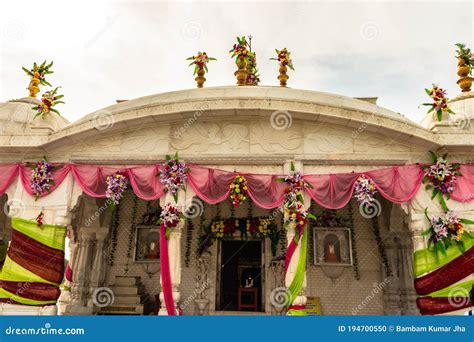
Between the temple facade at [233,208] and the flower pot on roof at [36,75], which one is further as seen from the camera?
the flower pot on roof at [36,75]

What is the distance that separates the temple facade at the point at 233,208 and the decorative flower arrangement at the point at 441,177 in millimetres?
310

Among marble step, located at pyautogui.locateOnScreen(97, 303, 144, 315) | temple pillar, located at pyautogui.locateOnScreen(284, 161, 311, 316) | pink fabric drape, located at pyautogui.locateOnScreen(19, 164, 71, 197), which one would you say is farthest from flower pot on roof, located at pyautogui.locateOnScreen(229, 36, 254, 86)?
marble step, located at pyautogui.locateOnScreen(97, 303, 144, 315)

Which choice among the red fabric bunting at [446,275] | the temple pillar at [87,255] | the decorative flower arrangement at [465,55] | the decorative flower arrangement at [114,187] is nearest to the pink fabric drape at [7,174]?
the temple pillar at [87,255]

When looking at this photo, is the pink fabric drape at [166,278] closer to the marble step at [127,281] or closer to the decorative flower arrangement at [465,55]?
the marble step at [127,281]

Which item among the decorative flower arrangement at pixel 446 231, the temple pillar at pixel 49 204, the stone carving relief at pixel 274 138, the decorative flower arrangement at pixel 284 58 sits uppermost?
the decorative flower arrangement at pixel 284 58

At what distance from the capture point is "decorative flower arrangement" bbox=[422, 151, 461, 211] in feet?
29.0

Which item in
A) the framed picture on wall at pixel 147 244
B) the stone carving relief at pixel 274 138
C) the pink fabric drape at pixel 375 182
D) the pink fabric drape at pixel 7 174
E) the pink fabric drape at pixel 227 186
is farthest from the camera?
the framed picture on wall at pixel 147 244

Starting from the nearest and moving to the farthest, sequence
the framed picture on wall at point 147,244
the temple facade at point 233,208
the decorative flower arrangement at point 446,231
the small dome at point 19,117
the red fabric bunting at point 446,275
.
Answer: the red fabric bunting at point 446,275, the decorative flower arrangement at point 446,231, the temple facade at point 233,208, the small dome at point 19,117, the framed picture on wall at point 147,244

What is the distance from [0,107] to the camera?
12297 mm

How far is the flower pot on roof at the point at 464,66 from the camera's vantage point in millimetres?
11609

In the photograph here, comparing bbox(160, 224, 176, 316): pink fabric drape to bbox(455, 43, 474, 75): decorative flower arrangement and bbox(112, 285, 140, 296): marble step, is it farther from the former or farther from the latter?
bbox(455, 43, 474, 75): decorative flower arrangement

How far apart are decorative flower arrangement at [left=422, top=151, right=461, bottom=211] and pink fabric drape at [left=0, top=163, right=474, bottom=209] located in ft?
0.53

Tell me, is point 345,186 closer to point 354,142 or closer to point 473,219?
point 354,142

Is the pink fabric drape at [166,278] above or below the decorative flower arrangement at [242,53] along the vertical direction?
below
